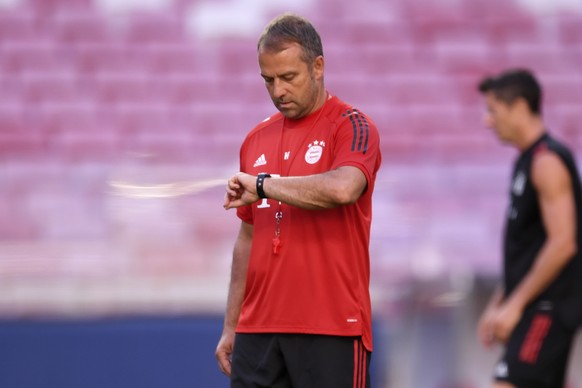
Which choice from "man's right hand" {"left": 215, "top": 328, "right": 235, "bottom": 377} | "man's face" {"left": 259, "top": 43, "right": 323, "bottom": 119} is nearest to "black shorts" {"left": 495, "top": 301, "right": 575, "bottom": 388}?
"man's right hand" {"left": 215, "top": 328, "right": 235, "bottom": 377}

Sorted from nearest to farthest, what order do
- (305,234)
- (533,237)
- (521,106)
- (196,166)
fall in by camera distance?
(305,234) → (533,237) → (521,106) → (196,166)

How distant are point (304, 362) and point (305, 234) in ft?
1.25

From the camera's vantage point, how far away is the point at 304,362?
10.2 ft

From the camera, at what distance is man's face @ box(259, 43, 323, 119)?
3139 millimetres

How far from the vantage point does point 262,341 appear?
126 inches

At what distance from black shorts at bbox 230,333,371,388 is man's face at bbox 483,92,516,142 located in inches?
47.8

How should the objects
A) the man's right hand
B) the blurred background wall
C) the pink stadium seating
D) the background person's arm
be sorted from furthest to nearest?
1. the pink stadium seating
2. the blurred background wall
3. the background person's arm
4. the man's right hand

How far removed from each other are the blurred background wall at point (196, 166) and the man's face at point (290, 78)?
2.00m

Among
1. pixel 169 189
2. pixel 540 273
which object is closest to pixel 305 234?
pixel 540 273

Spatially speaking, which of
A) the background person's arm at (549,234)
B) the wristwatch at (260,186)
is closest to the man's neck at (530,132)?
the background person's arm at (549,234)

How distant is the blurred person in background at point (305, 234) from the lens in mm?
3064

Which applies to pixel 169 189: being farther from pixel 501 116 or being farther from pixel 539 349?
pixel 539 349

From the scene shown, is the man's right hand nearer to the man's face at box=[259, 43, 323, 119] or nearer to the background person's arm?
the man's face at box=[259, 43, 323, 119]

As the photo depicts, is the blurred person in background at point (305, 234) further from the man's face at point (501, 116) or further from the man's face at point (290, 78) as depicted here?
the man's face at point (501, 116)
